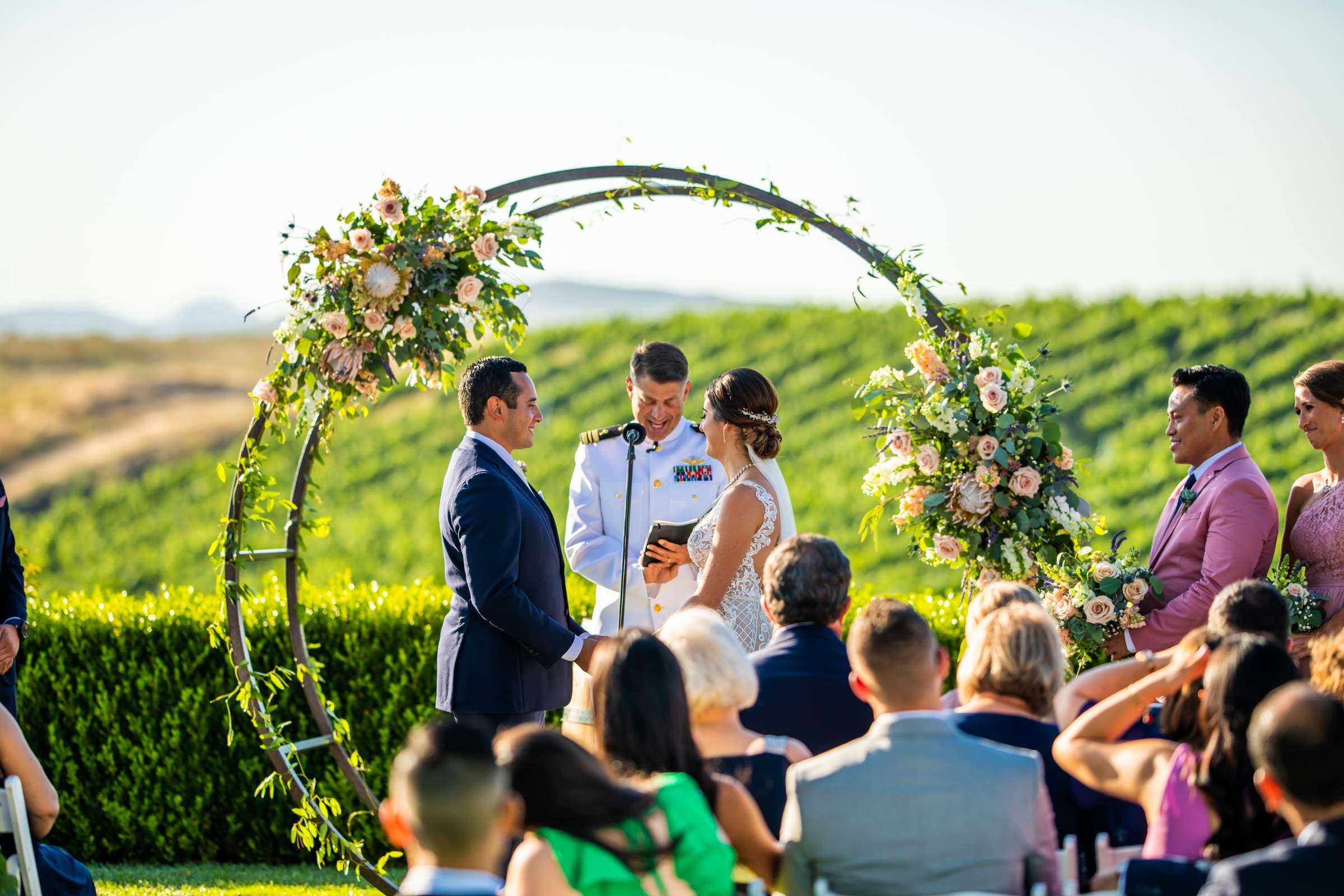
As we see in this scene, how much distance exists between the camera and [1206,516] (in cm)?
446

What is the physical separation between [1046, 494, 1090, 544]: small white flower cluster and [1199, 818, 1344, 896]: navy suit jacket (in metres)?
2.55

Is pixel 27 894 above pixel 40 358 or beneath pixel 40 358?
beneath

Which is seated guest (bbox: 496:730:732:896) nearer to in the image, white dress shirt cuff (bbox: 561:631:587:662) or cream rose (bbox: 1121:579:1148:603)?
white dress shirt cuff (bbox: 561:631:587:662)

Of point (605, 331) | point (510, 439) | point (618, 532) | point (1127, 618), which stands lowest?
point (1127, 618)

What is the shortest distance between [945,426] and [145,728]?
13.6 ft

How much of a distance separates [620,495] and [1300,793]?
→ 3.47 meters

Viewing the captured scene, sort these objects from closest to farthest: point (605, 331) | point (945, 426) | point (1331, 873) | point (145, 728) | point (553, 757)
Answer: point (1331, 873), point (553, 757), point (945, 426), point (145, 728), point (605, 331)

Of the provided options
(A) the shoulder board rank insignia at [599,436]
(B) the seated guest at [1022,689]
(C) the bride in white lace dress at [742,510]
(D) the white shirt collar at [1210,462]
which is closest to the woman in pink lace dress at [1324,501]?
(D) the white shirt collar at [1210,462]

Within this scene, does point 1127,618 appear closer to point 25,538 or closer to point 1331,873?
point 1331,873

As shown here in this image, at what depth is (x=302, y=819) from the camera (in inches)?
219

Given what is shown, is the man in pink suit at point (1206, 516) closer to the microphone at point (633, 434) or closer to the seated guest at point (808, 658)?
the seated guest at point (808, 658)

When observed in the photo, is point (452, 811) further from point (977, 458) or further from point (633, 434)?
point (977, 458)

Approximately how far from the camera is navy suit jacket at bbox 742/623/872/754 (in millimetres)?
3291

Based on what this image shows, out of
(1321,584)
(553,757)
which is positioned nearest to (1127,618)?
(1321,584)
